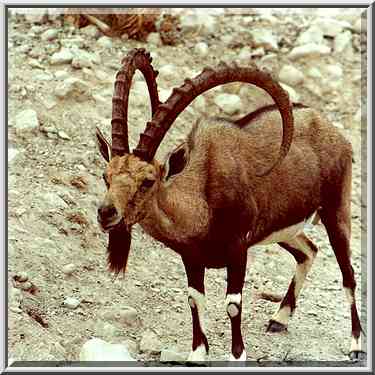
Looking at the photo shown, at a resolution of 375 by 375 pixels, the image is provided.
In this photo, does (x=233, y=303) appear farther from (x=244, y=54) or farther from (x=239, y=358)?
(x=244, y=54)

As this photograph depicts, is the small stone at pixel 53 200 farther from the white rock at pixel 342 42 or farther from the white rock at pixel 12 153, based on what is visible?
the white rock at pixel 342 42

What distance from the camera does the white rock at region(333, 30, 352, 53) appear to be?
15.2 m

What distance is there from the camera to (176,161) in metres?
8.14

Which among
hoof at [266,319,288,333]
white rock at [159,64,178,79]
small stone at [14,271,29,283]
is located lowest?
hoof at [266,319,288,333]

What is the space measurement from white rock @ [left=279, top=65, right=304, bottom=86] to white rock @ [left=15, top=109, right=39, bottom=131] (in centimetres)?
400

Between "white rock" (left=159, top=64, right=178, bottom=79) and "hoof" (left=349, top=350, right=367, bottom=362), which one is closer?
"hoof" (left=349, top=350, right=367, bottom=362)

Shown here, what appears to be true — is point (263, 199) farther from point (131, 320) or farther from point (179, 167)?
point (131, 320)

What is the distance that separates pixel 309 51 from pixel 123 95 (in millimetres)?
6989

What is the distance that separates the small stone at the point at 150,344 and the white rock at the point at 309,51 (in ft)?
21.4

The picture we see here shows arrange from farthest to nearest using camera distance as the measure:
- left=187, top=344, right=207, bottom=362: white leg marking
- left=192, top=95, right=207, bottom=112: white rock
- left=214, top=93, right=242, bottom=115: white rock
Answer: left=214, top=93, right=242, bottom=115: white rock → left=192, top=95, right=207, bottom=112: white rock → left=187, top=344, right=207, bottom=362: white leg marking

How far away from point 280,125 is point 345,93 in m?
5.57

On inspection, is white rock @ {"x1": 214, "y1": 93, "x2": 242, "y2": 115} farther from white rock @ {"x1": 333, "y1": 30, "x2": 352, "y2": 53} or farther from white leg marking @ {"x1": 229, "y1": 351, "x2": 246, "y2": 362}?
white leg marking @ {"x1": 229, "y1": 351, "x2": 246, "y2": 362}

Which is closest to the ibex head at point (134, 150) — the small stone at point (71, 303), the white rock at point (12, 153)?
the small stone at point (71, 303)

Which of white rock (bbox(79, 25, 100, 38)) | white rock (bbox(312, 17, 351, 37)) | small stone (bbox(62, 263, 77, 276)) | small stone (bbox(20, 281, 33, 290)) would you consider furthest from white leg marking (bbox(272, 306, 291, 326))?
white rock (bbox(312, 17, 351, 37))
